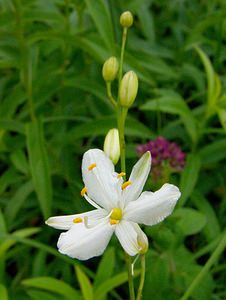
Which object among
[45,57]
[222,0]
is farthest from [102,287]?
[222,0]

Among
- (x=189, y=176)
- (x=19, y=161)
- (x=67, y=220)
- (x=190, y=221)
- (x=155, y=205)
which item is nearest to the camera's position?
(x=155, y=205)

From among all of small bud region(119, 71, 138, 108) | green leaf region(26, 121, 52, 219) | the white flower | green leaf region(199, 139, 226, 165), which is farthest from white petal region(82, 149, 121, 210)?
green leaf region(199, 139, 226, 165)

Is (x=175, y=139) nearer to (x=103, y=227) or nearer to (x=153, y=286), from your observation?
(x=153, y=286)

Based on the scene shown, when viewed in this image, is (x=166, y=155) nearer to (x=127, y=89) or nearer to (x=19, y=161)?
(x=19, y=161)

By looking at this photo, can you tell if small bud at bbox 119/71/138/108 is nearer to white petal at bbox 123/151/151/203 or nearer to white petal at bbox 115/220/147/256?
white petal at bbox 123/151/151/203

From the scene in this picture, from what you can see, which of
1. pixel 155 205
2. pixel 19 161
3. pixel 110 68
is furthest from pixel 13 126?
pixel 155 205
